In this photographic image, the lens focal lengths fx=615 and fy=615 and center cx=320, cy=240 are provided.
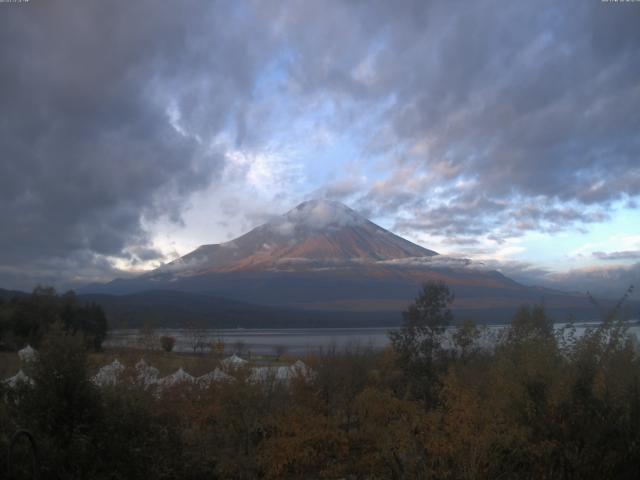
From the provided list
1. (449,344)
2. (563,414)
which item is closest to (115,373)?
(563,414)

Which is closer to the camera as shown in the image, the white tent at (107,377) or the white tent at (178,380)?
the white tent at (107,377)

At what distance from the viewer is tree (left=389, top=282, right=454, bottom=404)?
26328mm

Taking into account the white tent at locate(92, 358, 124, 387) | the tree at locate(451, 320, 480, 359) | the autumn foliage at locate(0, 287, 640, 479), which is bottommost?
the autumn foliage at locate(0, 287, 640, 479)

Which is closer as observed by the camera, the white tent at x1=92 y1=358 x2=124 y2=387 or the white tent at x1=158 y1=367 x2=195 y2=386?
the white tent at x1=92 y1=358 x2=124 y2=387

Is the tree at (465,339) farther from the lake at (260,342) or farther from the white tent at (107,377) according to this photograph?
the white tent at (107,377)

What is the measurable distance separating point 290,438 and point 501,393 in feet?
15.9

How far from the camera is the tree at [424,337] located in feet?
86.4

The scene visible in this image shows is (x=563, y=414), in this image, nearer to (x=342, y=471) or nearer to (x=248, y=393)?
(x=342, y=471)

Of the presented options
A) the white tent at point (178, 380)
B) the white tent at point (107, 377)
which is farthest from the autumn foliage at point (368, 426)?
the white tent at point (178, 380)

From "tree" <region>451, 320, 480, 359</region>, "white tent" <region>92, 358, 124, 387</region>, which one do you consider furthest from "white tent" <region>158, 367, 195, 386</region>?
"tree" <region>451, 320, 480, 359</region>

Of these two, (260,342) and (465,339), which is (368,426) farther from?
(260,342)

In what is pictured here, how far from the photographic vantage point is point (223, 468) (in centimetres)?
1287

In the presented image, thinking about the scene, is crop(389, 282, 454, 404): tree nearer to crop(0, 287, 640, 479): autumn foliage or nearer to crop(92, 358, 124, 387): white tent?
crop(0, 287, 640, 479): autumn foliage

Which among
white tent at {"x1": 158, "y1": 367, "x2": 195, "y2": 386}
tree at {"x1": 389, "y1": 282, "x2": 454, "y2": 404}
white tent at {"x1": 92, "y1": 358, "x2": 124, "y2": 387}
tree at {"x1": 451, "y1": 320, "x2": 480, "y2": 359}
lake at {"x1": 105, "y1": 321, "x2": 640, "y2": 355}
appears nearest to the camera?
white tent at {"x1": 92, "y1": 358, "x2": 124, "y2": 387}
